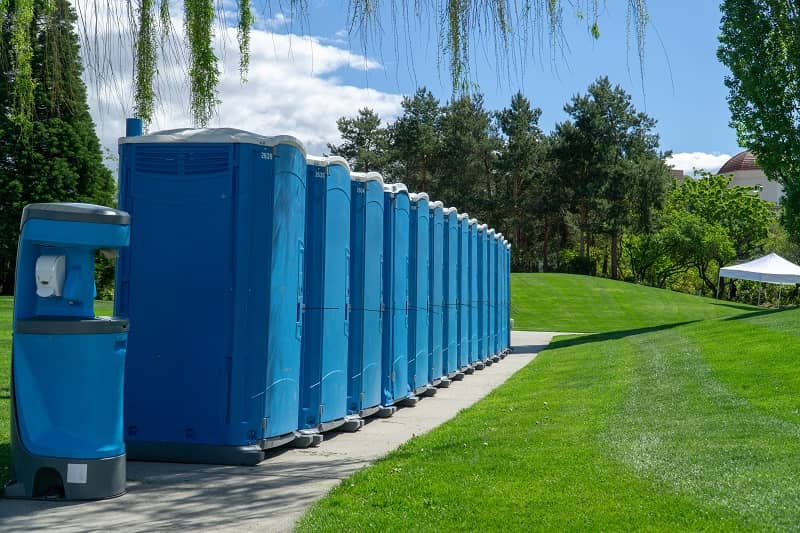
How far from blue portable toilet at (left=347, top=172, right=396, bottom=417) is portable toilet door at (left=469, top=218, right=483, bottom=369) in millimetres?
6331

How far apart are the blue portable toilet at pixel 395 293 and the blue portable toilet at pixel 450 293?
109 inches

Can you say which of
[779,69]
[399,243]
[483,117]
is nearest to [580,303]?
[483,117]

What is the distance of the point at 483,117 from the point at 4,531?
49.0 meters

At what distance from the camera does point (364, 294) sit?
9.66 meters

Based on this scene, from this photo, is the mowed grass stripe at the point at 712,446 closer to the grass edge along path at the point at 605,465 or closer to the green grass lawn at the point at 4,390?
the grass edge along path at the point at 605,465

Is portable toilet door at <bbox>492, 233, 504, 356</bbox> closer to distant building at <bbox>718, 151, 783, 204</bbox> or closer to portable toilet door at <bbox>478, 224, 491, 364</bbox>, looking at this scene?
portable toilet door at <bbox>478, 224, 491, 364</bbox>

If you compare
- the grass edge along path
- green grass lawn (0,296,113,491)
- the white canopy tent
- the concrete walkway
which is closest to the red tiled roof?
the white canopy tent

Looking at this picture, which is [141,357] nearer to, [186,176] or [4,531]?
[186,176]

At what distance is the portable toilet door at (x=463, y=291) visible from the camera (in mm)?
15112

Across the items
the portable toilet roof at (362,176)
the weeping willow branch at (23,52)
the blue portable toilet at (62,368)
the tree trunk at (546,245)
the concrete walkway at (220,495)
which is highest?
the tree trunk at (546,245)

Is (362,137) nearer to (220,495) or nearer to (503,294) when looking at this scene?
(503,294)

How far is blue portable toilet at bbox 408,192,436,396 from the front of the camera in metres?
11.8

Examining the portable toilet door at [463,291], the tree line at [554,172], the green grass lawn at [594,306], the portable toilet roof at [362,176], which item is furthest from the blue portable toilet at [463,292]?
the tree line at [554,172]

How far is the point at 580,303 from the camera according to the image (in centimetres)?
4416
